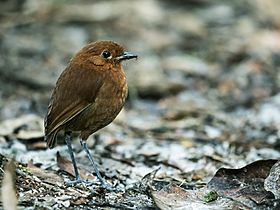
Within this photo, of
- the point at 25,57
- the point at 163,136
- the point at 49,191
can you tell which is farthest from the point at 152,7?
the point at 49,191

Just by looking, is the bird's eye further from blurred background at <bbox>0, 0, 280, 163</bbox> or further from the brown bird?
blurred background at <bbox>0, 0, 280, 163</bbox>

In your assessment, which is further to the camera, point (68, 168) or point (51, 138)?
point (68, 168)

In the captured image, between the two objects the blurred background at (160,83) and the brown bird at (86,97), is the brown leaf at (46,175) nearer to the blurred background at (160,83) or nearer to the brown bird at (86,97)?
the blurred background at (160,83)

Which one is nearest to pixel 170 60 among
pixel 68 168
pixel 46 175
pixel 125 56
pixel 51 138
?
pixel 125 56

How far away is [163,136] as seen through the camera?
675cm

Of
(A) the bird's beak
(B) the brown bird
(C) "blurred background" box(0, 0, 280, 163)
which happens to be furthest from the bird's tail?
(C) "blurred background" box(0, 0, 280, 163)

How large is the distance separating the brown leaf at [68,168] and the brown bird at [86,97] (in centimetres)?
21

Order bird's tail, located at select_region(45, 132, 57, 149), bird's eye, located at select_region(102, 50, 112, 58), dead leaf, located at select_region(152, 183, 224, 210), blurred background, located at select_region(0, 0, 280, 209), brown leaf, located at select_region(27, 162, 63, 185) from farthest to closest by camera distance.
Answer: blurred background, located at select_region(0, 0, 280, 209), bird's eye, located at select_region(102, 50, 112, 58), bird's tail, located at select_region(45, 132, 57, 149), brown leaf, located at select_region(27, 162, 63, 185), dead leaf, located at select_region(152, 183, 224, 210)

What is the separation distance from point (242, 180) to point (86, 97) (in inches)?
48.2

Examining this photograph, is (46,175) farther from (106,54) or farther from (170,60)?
(170,60)

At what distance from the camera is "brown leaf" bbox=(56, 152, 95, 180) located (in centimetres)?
523

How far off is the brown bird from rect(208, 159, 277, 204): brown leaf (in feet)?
2.54

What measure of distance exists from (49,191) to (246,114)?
3.59 m

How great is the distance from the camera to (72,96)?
4.95 m
